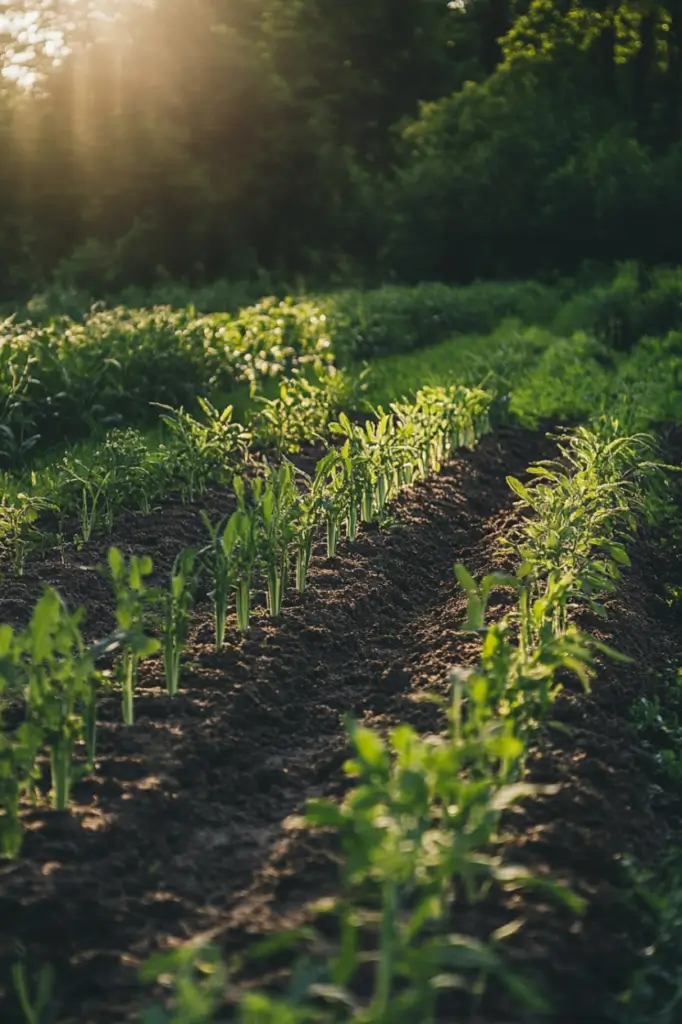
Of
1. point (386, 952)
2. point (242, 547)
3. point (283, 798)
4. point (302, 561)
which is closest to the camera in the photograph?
point (386, 952)

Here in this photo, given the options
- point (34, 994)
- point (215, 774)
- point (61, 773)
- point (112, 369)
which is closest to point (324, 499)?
point (215, 774)

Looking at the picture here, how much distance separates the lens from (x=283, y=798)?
12.0ft

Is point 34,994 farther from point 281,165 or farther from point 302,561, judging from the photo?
point 281,165

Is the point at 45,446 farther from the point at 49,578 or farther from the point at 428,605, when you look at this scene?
the point at 428,605

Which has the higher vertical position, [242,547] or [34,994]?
[242,547]

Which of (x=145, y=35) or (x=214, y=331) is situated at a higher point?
(x=145, y=35)

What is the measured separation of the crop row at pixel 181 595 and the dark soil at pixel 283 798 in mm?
133

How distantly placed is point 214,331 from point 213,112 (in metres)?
15.8

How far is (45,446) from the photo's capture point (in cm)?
830

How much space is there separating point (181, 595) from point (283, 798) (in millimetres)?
715

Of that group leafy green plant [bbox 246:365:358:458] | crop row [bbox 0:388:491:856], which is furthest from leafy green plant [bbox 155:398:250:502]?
leafy green plant [bbox 246:365:358:458]

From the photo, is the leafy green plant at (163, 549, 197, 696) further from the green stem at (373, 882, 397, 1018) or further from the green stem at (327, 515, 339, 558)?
the green stem at (373, 882, 397, 1018)

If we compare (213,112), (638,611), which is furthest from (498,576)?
(213,112)

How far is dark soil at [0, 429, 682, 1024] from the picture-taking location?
2.78 m
